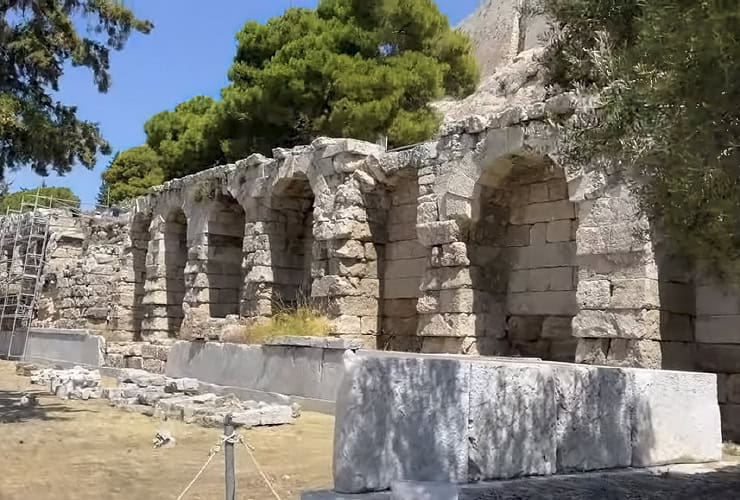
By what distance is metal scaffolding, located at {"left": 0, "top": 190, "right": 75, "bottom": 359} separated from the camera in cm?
2097

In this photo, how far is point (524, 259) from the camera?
1058 centimetres

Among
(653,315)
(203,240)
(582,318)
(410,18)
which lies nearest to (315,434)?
(582,318)

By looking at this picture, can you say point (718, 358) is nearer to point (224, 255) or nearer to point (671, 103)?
point (671, 103)

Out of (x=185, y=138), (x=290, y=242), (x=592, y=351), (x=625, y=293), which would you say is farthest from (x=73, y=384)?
(x=185, y=138)

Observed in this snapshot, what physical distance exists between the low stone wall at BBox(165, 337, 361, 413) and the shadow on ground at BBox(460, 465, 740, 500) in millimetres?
5283

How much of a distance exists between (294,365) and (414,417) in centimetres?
716

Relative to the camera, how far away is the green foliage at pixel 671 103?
3.65 m

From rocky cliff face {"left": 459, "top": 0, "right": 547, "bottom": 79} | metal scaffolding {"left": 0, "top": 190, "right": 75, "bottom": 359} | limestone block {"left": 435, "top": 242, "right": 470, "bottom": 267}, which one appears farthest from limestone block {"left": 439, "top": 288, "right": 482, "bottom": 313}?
rocky cliff face {"left": 459, "top": 0, "right": 547, "bottom": 79}

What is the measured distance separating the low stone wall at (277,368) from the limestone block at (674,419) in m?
4.83

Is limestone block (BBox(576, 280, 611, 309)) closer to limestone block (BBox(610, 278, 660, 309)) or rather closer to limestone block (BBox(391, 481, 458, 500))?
limestone block (BBox(610, 278, 660, 309))

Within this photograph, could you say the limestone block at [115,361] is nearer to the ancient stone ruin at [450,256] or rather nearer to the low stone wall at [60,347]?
the ancient stone ruin at [450,256]

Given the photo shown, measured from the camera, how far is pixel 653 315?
8.22 metres

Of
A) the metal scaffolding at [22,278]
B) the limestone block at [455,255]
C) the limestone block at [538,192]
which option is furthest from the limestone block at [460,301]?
the metal scaffolding at [22,278]

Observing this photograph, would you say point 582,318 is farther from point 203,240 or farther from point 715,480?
point 203,240
